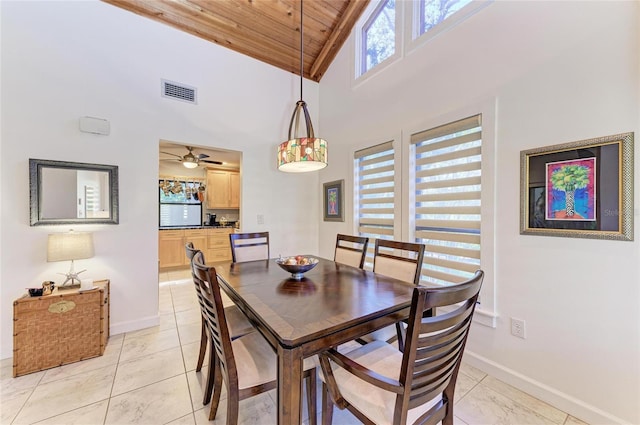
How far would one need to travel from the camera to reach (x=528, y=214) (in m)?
1.78

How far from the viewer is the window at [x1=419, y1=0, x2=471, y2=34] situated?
2.26m

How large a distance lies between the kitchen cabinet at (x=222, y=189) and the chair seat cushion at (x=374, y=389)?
5303 millimetres

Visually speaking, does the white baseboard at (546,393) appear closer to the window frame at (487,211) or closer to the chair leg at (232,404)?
the window frame at (487,211)

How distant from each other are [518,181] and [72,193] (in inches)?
150

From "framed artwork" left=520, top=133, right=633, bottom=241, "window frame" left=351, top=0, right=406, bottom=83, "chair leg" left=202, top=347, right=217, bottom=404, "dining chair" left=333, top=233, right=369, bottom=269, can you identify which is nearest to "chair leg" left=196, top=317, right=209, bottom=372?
"chair leg" left=202, top=347, right=217, bottom=404

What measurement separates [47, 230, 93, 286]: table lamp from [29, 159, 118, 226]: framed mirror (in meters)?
0.26

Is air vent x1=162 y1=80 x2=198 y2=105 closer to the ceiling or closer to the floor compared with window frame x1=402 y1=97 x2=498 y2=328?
closer to the ceiling

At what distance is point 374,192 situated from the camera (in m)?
3.07

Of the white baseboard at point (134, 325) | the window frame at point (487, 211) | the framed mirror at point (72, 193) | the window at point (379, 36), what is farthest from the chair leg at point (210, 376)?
the window at point (379, 36)

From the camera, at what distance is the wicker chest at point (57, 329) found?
1949 mm

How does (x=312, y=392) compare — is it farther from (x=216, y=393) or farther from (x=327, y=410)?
(x=216, y=393)

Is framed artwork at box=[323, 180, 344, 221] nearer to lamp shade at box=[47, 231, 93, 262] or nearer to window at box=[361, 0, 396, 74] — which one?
window at box=[361, 0, 396, 74]

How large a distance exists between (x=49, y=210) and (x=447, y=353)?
10.8ft

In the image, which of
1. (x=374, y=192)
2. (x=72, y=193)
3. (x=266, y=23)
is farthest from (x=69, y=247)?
(x=266, y=23)
